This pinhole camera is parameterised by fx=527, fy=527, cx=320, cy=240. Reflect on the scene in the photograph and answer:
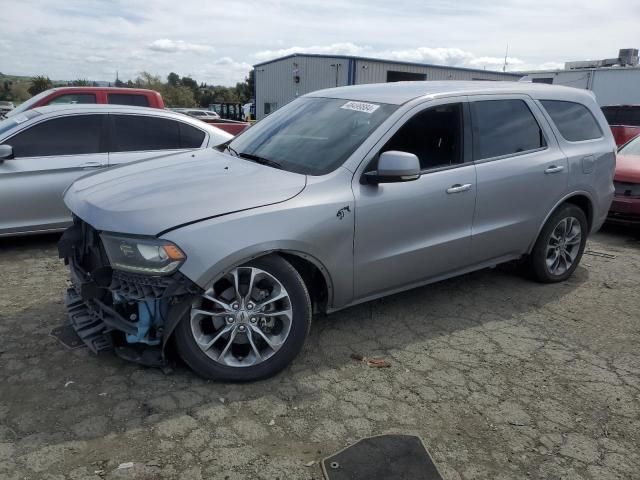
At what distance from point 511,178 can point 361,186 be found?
1502 millimetres

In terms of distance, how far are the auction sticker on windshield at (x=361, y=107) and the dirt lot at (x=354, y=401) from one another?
1578mm

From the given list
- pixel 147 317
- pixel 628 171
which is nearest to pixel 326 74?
pixel 628 171

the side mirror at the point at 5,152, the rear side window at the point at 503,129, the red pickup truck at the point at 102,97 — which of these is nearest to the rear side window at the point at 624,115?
the red pickup truck at the point at 102,97

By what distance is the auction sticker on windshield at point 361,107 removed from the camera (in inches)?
152

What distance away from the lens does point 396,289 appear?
152 inches

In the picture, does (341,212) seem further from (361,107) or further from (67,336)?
(67,336)

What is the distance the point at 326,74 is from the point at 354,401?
93.1 ft

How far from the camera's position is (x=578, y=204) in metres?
5.01

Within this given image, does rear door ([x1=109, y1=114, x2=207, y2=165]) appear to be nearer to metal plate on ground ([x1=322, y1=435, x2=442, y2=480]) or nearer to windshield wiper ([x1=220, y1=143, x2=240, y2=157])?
windshield wiper ([x1=220, y1=143, x2=240, y2=157])

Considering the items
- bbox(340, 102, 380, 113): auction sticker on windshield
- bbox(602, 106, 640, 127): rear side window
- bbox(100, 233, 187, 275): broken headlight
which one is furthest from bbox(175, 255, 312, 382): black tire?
bbox(602, 106, 640, 127): rear side window

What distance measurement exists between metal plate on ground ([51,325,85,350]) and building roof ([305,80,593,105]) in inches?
104

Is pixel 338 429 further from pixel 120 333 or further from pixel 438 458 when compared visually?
pixel 120 333

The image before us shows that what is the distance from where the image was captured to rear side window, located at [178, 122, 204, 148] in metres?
6.27

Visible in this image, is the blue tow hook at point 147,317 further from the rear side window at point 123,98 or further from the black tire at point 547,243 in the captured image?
the rear side window at point 123,98
